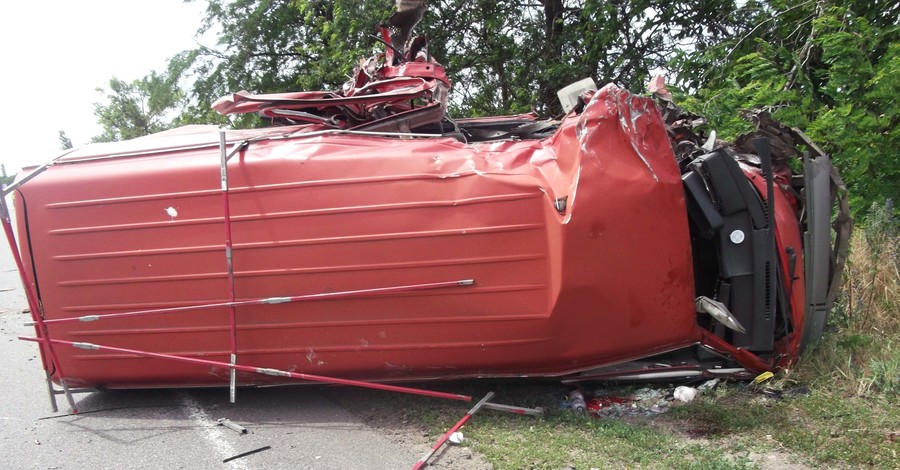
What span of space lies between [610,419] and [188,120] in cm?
1360

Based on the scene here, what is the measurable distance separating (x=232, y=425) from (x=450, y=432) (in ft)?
4.67

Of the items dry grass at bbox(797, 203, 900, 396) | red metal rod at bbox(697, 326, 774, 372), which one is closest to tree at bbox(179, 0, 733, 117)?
dry grass at bbox(797, 203, 900, 396)

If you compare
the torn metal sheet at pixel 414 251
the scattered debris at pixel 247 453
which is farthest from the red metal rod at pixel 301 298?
the scattered debris at pixel 247 453

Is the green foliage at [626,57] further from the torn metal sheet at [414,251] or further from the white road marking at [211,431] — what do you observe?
the white road marking at [211,431]

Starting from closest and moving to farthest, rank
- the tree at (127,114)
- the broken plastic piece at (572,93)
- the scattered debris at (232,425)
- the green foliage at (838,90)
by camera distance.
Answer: the scattered debris at (232,425)
the broken plastic piece at (572,93)
the green foliage at (838,90)
the tree at (127,114)

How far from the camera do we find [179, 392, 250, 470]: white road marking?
12.5 feet

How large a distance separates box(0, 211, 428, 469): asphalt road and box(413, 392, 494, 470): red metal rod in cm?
9

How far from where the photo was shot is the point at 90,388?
4.73m

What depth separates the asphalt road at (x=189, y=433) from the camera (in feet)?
12.3

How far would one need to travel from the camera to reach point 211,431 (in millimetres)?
4219

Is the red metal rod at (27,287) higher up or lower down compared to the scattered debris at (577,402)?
higher up

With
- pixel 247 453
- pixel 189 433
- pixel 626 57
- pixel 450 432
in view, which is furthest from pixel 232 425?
pixel 626 57

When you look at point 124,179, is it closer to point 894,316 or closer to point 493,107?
point 894,316

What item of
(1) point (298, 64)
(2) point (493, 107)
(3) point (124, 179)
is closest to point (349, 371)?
(3) point (124, 179)
